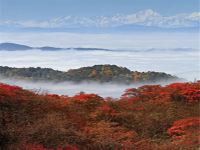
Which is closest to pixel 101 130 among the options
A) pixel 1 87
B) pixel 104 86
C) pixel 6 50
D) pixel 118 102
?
pixel 1 87

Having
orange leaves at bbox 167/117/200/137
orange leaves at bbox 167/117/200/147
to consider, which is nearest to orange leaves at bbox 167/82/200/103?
orange leaves at bbox 167/117/200/147

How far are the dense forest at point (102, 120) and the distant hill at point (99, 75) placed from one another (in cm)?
2449

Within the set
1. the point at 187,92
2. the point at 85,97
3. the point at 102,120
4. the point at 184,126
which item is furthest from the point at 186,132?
the point at 187,92

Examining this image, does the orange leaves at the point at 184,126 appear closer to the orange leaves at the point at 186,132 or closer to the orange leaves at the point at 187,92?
the orange leaves at the point at 186,132


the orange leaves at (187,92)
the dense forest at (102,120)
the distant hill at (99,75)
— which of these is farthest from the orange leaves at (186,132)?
the distant hill at (99,75)

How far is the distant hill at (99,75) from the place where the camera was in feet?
169

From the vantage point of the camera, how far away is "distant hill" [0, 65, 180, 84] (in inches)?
2023

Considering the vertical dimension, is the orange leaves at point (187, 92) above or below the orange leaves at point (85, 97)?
above

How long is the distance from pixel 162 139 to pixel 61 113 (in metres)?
4.11

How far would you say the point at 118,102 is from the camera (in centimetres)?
2359

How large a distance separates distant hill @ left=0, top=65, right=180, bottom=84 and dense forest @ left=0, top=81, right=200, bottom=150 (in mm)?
24486

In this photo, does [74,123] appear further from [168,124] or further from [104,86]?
[104,86]

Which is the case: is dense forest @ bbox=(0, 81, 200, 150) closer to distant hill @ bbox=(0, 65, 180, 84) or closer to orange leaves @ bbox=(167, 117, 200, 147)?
orange leaves @ bbox=(167, 117, 200, 147)

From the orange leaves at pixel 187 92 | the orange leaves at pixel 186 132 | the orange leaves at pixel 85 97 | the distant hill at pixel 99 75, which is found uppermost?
the distant hill at pixel 99 75
